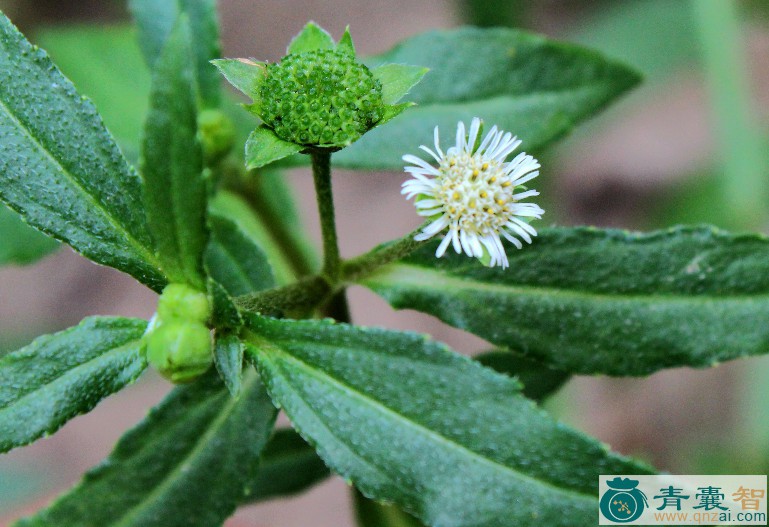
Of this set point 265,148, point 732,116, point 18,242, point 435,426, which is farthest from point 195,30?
point 732,116

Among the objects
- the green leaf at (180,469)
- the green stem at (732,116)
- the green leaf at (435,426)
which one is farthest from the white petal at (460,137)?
the green stem at (732,116)

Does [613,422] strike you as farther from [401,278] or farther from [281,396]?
[281,396]

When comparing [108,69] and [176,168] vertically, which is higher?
[108,69]

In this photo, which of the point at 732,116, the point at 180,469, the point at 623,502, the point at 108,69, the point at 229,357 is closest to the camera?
the point at 229,357

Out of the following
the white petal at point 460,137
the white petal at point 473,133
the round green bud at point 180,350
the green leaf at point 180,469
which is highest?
the white petal at point 473,133

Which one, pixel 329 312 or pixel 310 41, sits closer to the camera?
pixel 310 41

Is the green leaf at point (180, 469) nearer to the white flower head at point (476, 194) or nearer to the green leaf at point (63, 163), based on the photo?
the green leaf at point (63, 163)

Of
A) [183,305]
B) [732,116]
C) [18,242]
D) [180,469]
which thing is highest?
[732,116]

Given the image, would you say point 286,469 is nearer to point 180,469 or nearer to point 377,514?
point 377,514

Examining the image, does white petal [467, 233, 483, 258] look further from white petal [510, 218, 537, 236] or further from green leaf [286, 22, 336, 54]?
green leaf [286, 22, 336, 54]
